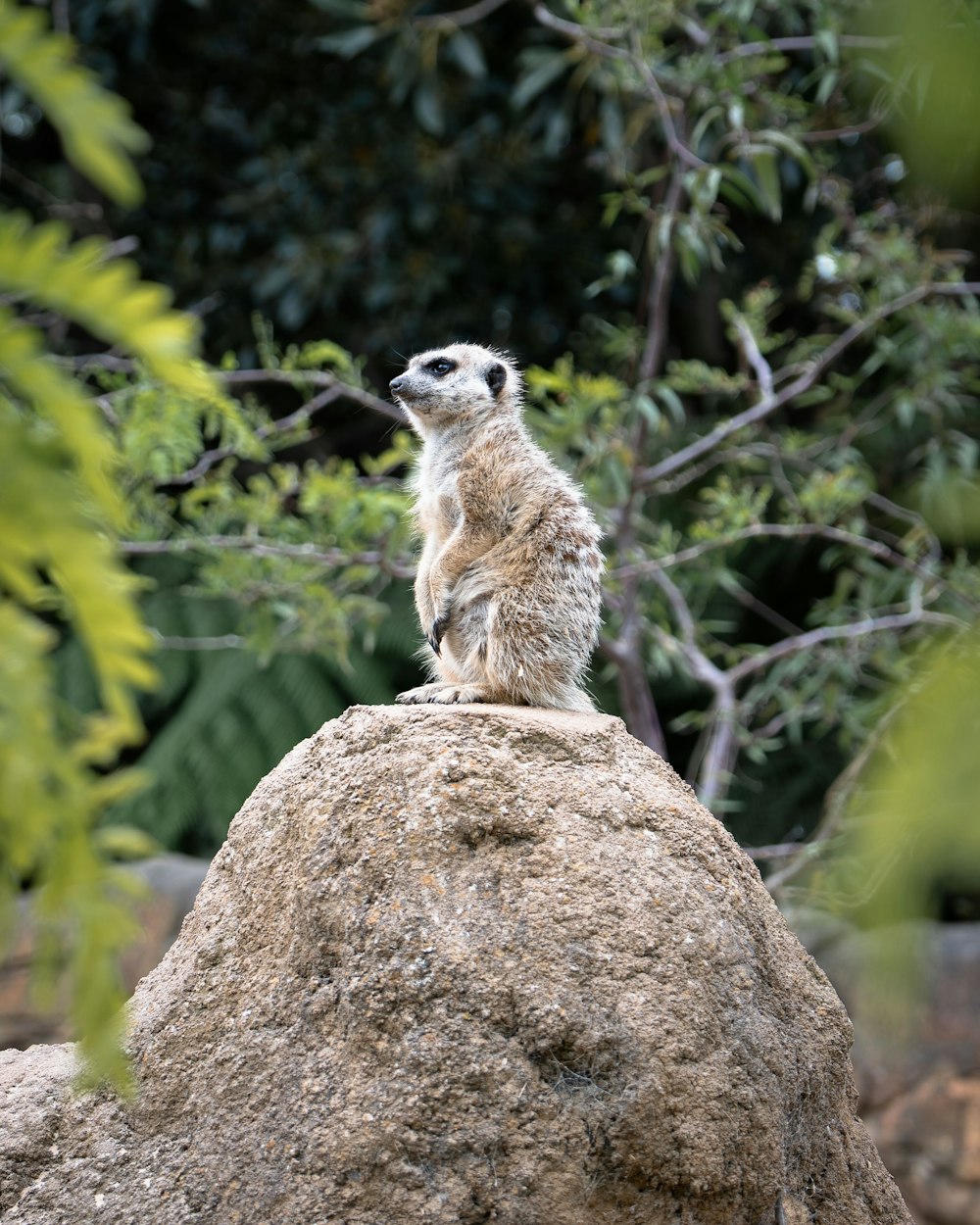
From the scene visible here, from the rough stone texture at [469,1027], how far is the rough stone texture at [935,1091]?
2489mm

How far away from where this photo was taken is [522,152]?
20.3 feet

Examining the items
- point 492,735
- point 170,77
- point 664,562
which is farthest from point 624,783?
point 170,77

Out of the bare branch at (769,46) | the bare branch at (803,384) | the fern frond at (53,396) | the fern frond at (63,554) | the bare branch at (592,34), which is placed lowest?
the bare branch at (803,384)

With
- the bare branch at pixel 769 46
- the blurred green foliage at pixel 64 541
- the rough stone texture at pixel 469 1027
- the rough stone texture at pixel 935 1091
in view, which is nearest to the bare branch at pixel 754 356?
the bare branch at pixel 769 46

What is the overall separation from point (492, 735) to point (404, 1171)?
718mm

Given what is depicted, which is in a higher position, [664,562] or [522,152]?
[522,152]

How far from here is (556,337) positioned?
22.2 ft

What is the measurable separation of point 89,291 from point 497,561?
2.53m

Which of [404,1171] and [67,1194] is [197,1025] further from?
[404,1171]

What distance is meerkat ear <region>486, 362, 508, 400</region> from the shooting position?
3611 mm

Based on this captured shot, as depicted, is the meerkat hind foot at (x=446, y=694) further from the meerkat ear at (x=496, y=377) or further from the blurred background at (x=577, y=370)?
the meerkat ear at (x=496, y=377)

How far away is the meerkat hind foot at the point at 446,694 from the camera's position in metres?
2.83

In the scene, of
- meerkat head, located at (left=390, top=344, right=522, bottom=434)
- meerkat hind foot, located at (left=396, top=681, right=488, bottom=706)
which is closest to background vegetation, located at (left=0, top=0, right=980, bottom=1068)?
meerkat head, located at (left=390, top=344, right=522, bottom=434)

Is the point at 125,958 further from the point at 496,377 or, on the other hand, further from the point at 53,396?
the point at 53,396
